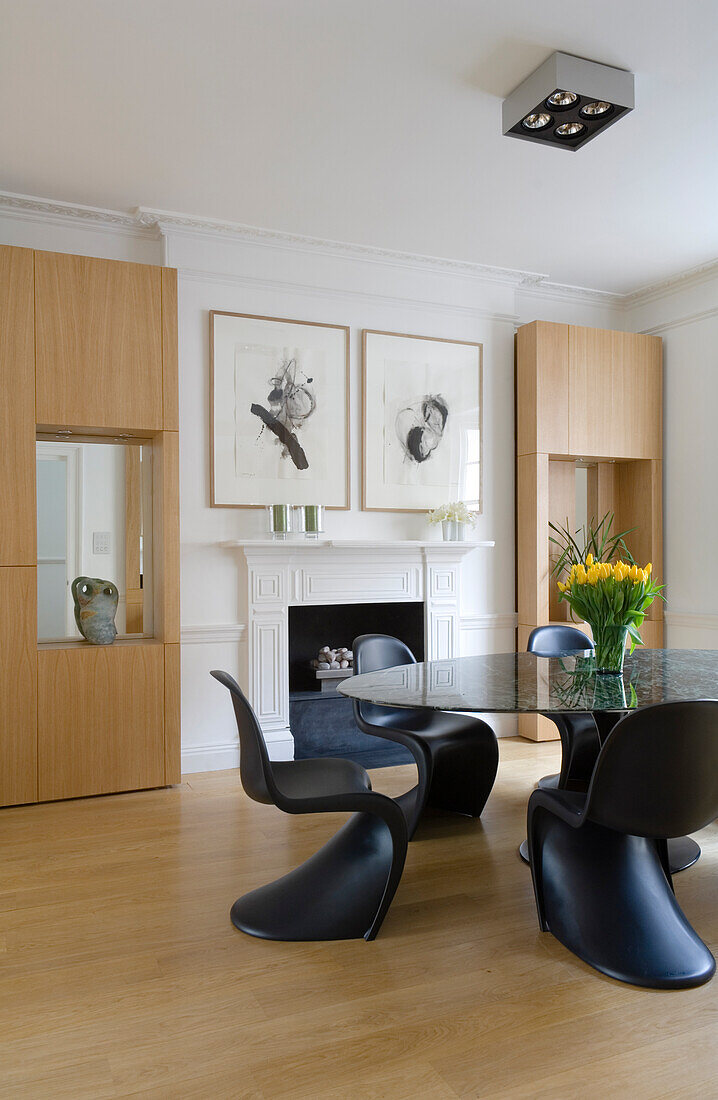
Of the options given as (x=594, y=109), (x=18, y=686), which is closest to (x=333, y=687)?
(x=18, y=686)

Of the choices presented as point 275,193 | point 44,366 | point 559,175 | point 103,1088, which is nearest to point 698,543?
point 559,175

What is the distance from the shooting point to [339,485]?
15.5 ft

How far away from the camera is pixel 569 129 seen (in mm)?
3240

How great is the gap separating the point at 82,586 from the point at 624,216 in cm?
346

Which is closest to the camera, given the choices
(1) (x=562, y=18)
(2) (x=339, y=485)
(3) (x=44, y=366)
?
(1) (x=562, y=18)

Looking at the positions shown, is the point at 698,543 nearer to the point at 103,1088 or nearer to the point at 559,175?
the point at 559,175

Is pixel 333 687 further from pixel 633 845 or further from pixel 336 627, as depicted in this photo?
pixel 633 845

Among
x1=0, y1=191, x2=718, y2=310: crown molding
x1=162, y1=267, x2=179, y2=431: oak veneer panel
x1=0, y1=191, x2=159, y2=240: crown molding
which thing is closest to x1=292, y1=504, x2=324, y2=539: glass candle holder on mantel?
x1=162, y1=267, x2=179, y2=431: oak veneer panel

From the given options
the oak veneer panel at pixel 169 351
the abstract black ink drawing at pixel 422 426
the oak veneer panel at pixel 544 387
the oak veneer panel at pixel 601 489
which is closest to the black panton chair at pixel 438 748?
the oak veneer panel at pixel 169 351

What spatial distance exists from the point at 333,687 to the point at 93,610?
1.53 meters

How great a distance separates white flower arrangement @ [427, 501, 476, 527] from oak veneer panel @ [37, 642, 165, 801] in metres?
1.84

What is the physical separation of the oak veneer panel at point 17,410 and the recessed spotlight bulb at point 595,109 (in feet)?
8.33

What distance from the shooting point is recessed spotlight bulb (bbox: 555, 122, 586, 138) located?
3205 mm

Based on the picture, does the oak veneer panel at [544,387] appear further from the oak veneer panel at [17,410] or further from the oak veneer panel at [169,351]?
the oak veneer panel at [17,410]
